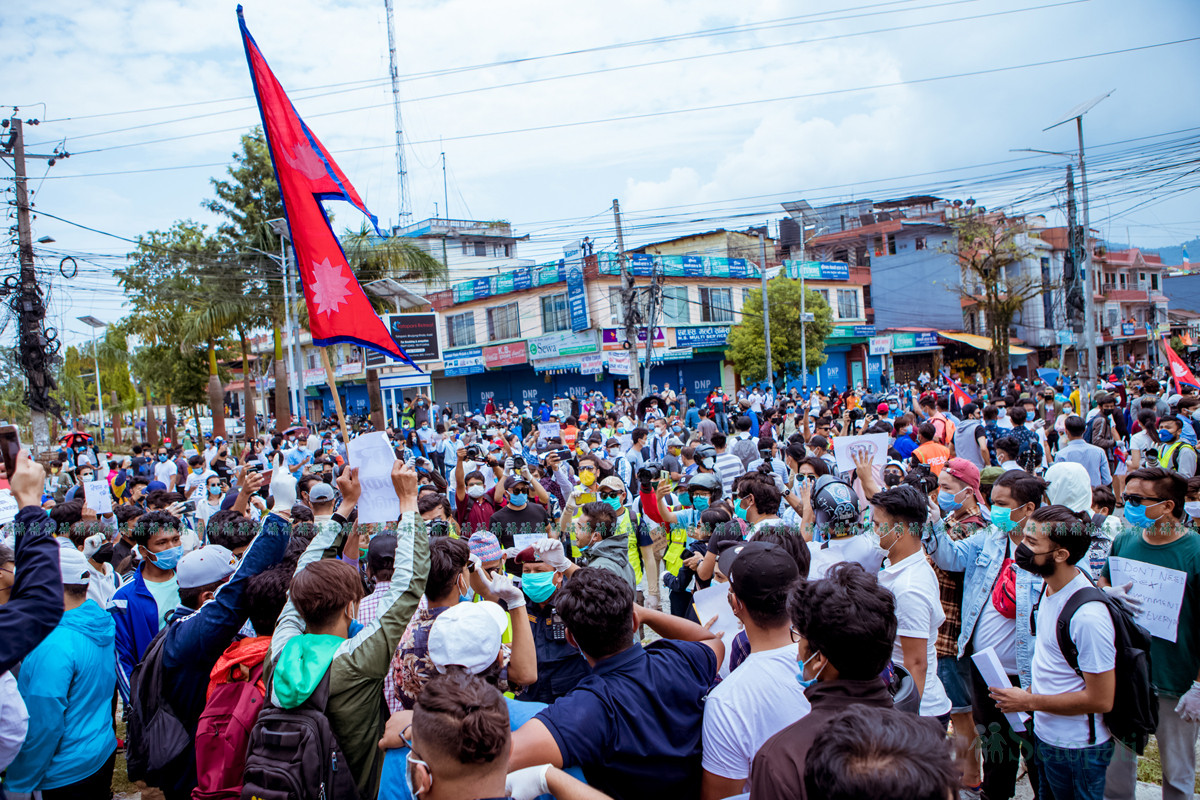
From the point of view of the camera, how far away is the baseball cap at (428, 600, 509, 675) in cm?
245

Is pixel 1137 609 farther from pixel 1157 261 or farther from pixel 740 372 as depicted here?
pixel 1157 261

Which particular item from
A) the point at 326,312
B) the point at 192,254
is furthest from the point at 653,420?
the point at 192,254

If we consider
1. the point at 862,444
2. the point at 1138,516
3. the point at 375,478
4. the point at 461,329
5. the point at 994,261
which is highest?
the point at 994,261

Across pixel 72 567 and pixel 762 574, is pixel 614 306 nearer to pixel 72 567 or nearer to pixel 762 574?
pixel 72 567

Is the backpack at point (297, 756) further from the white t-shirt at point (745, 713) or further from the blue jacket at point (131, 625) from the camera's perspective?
the blue jacket at point (131, 625)

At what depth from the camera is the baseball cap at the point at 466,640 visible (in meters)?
2.45

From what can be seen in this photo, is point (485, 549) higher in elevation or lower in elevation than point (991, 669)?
higher

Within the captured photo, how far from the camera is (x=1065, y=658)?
3020mm

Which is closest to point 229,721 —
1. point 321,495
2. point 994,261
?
point 321,495

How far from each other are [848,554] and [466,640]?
2417 millimetres

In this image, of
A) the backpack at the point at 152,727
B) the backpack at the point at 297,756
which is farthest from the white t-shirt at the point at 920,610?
the backpack at the point at 152,727

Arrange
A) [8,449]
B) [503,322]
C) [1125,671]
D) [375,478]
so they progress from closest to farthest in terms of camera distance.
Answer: [8,449], [1125,671], [375,478], [503,322]

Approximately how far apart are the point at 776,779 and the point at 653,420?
12780 mm

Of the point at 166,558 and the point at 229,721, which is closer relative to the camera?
the point at 229,721
